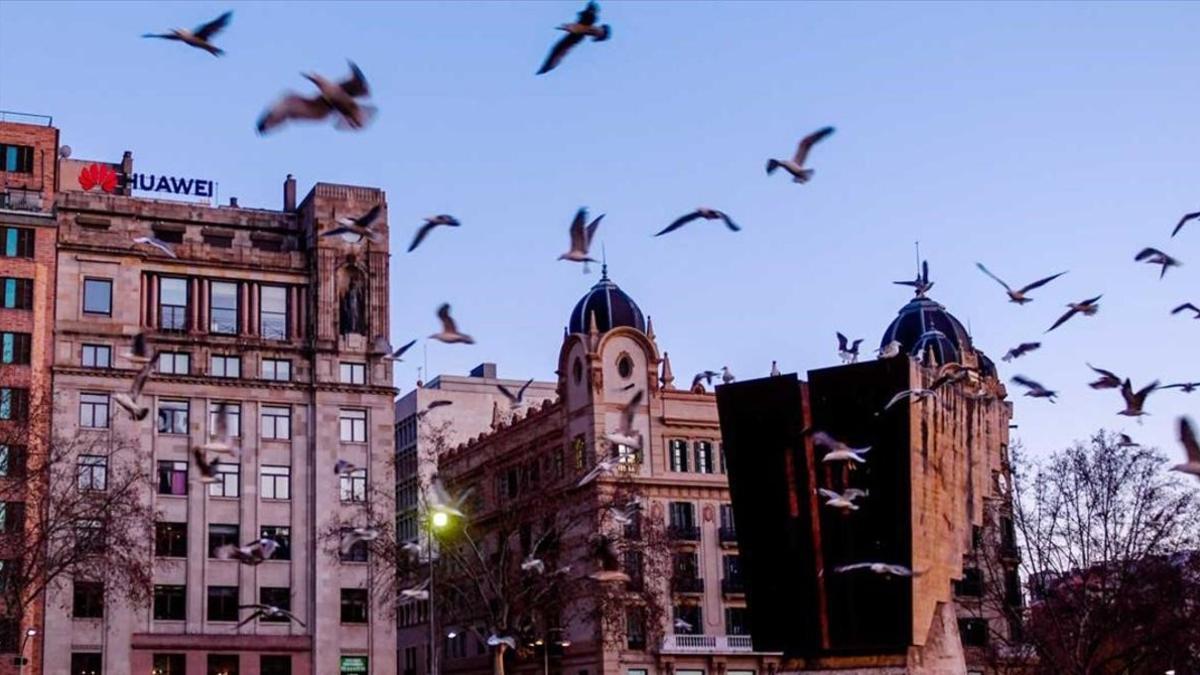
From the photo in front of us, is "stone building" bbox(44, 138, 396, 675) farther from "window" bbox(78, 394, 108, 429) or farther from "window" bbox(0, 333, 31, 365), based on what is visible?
"window" bbox(0, 333, 31, 365)


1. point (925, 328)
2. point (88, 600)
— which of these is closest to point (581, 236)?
point (88, 600)

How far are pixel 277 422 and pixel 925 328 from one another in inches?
1866

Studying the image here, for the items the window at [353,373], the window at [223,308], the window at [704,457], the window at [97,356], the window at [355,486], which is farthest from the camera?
the window at [704,457]

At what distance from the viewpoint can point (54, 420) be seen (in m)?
80.9

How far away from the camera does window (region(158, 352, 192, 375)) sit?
277 feet

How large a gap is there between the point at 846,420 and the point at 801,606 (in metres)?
4.20

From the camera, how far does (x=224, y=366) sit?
85.6 meters

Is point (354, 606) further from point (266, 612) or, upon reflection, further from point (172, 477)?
point (266, 612)

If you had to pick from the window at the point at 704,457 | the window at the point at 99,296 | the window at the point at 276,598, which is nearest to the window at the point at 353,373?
the window at the point at 276,598

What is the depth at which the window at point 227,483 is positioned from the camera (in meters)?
83.8

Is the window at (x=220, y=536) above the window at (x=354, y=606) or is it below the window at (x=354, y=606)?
above

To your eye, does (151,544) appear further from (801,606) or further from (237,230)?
(801,606)

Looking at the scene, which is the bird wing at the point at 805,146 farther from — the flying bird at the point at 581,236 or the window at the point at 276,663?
the window at the point at 276,663

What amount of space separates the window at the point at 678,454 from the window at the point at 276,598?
23.9 m
